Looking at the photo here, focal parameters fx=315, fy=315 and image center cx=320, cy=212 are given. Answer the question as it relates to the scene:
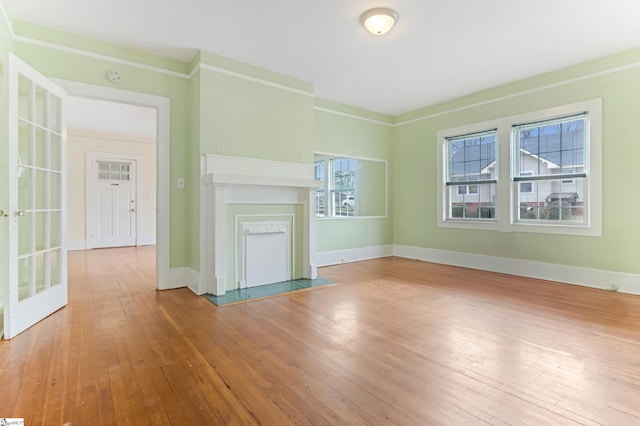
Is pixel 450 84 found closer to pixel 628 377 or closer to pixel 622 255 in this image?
pixel 622 255

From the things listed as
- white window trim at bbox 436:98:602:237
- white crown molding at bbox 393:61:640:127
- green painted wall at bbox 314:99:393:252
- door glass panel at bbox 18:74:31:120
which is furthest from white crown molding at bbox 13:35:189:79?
white window trim at bbox 436:98:602:237

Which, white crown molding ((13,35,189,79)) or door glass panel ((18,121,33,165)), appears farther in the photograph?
white crown molding ((13,35,189,79))

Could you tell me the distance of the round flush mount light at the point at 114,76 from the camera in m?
3.41

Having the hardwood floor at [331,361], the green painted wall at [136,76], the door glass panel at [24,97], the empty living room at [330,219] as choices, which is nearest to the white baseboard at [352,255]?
the empty living room at [330,219]

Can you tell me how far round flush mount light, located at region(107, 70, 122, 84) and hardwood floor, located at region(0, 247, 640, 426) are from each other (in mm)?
2379

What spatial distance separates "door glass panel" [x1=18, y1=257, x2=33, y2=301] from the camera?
2.59 meters

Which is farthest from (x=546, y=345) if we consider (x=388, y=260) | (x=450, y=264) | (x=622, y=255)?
(x=388, y=260)

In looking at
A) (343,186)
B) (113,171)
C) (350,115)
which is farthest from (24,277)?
(113,171)

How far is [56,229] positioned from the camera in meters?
3.02

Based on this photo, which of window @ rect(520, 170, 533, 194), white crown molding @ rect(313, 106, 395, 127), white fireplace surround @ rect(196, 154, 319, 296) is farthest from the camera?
white crown molding @ rect(313, 106, 395, 127)

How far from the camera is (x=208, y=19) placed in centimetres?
299

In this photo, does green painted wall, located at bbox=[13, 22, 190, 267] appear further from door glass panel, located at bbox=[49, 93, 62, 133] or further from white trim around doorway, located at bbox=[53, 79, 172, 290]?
door glass panel, located at bbox=[49, 93, 62, 133]

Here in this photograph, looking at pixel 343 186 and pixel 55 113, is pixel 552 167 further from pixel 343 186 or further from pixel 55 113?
pixel 55 113

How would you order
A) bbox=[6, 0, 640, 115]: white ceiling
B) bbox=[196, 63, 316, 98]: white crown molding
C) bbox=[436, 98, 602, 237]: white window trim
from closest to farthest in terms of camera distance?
1. bbox=[6, 0, 640, 115]: white ceiling
2. bbox=[196, 63, 316, 98]: white crown molding
3. bbox=[436, 98, 602, 237]: white window trim
